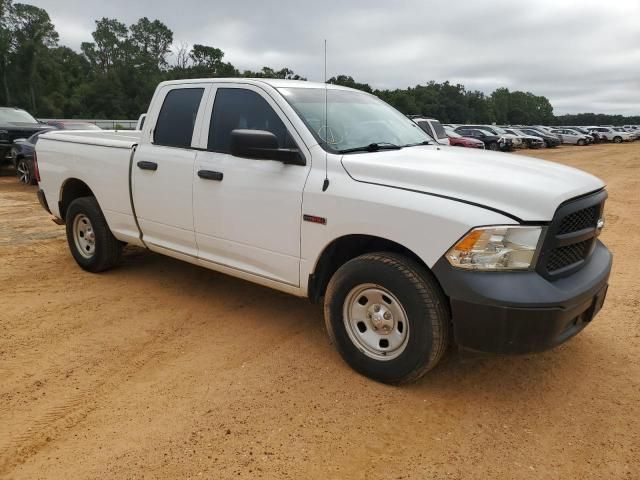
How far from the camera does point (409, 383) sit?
3.42 m

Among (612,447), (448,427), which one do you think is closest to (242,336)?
(448,427)

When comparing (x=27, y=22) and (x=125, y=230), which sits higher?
(x=27, y=22)

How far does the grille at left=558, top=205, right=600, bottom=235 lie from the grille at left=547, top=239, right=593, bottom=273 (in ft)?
0.34

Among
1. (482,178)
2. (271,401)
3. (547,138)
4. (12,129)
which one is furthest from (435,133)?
(547,138)

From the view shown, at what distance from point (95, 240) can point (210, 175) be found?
2.08 meters

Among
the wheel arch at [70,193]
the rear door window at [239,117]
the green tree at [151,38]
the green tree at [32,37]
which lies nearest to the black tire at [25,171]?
the wheel arch at [70,193]

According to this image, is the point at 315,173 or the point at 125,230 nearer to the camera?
the point at 315,173

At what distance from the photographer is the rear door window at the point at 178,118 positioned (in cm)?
452

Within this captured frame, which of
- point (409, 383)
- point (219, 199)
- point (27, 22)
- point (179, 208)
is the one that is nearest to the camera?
point (409, 383)

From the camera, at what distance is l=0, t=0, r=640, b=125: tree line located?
65438 millimetres

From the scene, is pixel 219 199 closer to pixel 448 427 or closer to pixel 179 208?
pixel 179 208

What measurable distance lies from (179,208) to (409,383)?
7.89ft

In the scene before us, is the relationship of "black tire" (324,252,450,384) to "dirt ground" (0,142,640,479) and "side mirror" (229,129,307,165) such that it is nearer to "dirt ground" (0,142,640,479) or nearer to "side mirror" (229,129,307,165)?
"dirt ground" (0,142,640,479)

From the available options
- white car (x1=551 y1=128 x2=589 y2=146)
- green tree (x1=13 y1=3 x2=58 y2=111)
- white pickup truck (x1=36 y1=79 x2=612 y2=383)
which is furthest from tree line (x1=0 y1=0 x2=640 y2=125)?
white pickup truck (x1=36 y1=79 x2=612 y2=383)
